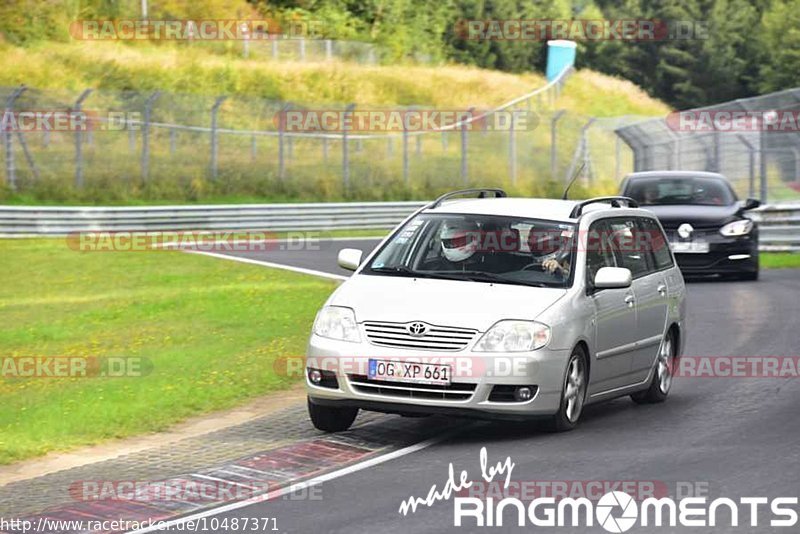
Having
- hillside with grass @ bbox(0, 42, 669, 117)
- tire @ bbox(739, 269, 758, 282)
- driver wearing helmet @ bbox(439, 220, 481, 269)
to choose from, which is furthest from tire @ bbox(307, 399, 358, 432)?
hillside with grass @ bbox(0, 42, 669, 117)

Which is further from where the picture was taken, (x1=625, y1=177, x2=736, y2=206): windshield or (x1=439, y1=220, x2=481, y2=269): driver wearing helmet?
(x1=625, y1=177, x2=736, y2=206): windshield

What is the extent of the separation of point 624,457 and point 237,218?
2679 cm

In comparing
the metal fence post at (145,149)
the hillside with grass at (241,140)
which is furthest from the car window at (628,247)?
the metal fence post at (145,149)

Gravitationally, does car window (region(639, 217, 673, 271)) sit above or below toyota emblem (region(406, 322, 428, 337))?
below

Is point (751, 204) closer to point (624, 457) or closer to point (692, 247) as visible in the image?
point (692, 247)

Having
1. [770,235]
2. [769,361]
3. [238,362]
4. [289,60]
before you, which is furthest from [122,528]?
[289,60]

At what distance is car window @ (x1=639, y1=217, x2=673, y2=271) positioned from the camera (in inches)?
497

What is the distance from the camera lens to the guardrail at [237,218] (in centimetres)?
2977

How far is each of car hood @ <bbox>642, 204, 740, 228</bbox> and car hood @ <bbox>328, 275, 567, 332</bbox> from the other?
1231cm

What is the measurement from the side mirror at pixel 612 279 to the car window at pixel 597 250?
0.14 meters

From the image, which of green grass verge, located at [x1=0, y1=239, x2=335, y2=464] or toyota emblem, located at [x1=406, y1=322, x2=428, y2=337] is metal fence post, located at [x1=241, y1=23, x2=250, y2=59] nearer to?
green grass verge, located at [x1=0, y1=239, x2=335, y2=464]

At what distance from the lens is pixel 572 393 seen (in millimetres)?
10602

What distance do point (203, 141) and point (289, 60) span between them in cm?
1879

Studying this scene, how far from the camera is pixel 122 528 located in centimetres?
807
